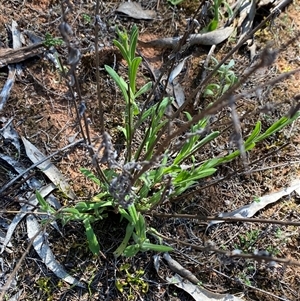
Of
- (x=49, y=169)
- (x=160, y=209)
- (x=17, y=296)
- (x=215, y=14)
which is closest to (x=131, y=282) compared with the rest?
(x=160, y=209)

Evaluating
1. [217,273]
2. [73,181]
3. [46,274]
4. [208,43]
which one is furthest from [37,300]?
[208,43]

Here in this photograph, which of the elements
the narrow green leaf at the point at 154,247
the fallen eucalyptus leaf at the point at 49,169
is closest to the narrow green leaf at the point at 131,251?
the narrow green leaf at the point at 154,247

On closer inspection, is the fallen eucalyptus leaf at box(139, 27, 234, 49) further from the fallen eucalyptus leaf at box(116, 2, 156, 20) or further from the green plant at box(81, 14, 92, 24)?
the green plant at box(81, 14, 92, 24)

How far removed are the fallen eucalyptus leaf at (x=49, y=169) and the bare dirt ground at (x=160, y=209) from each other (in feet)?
0.10

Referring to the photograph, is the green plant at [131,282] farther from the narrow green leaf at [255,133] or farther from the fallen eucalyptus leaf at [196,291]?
the narrow green leaf at [255,133]

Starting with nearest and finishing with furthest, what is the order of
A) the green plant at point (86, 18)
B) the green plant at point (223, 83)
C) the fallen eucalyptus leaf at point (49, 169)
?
1. the fallen eucalyptus leaf at point (49, 169)
2. the green plant at point (223, 83)
3. the green plant at point (86, 18)

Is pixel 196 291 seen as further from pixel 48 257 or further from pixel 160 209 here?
pixel 48 257

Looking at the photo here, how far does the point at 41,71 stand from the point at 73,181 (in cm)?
59

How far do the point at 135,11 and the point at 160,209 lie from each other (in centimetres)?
109

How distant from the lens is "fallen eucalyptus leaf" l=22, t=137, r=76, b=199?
2.19 metres

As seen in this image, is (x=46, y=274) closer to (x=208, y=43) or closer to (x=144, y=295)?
(x=144, y=295)

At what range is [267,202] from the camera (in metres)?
2.32

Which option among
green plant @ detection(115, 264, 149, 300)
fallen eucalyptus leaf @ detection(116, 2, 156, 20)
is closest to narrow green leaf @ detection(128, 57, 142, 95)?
fallen eucalyptus leaf @ detection(116, 2, 156, 20)

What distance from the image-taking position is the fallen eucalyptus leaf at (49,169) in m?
2.19
